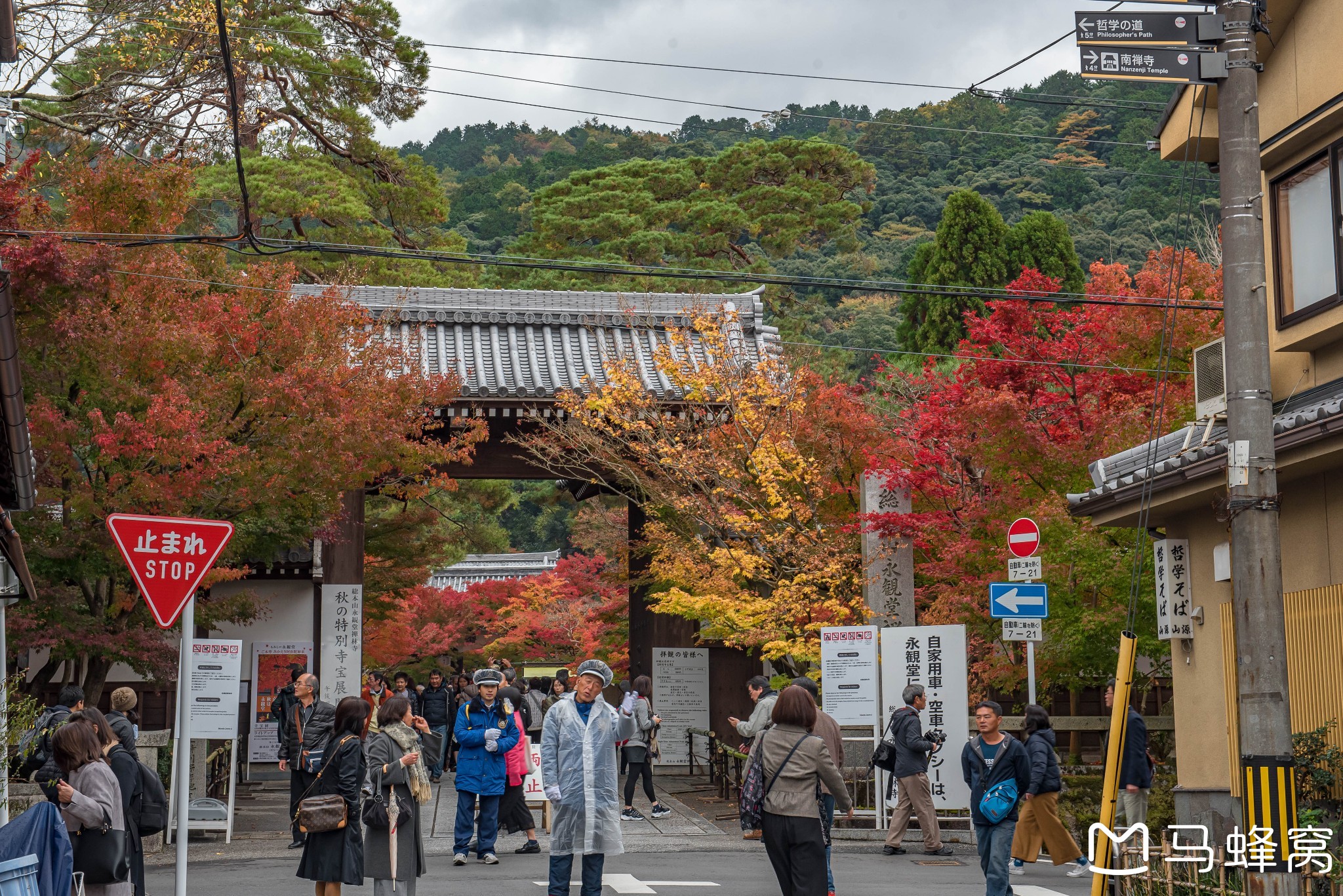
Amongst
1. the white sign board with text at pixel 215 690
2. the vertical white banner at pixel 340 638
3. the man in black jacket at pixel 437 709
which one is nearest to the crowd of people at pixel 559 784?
the white sign board with text at pixel 215 690

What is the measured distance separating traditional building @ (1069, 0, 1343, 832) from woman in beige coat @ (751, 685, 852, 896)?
3357 millimetres

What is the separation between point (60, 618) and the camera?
13.8m

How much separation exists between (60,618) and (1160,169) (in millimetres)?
55835

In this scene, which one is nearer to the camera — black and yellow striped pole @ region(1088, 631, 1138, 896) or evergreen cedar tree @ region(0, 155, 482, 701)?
black and yellow striped pole @ region(1088, 631, 1138, 896)

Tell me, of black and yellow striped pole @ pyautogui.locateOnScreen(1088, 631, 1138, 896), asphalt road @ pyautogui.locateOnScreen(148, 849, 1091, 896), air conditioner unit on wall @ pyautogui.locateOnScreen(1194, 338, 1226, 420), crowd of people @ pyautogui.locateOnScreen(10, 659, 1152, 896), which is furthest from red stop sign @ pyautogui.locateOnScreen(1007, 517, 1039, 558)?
black and yellow striped pole @ pyautogui.locateOnScreen(1088, 631, 1138, 896)

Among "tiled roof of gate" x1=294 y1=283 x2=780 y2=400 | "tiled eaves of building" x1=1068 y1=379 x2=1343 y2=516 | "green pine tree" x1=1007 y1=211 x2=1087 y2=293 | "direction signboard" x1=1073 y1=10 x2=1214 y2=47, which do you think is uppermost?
"green pine tree" x1=1007 y1=211 x2=1087 y2=293

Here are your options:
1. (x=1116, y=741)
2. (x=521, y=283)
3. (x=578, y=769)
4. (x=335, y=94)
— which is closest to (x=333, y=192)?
(x=335, y=94)

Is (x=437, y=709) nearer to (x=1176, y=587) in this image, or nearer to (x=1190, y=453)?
(x=1176, y=587)

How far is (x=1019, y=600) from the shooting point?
45.4 ft

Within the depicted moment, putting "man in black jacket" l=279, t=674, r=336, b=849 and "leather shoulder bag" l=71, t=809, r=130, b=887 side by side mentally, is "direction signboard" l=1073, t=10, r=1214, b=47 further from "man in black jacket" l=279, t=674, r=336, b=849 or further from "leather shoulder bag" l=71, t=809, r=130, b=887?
"man in black jacket" l=279, t=674, r=336, b=849

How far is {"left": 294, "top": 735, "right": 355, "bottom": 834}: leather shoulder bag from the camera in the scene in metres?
9.30

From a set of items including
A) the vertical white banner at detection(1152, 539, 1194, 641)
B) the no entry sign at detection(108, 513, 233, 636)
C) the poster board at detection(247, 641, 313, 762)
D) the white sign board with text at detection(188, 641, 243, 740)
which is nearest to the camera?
the no entry sign at detection(108, 513, 233, 636)

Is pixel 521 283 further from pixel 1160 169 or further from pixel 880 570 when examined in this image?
pixel 1160 169

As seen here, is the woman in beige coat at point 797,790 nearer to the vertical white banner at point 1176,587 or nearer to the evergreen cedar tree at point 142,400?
the vertical white banner at point 1176,587
